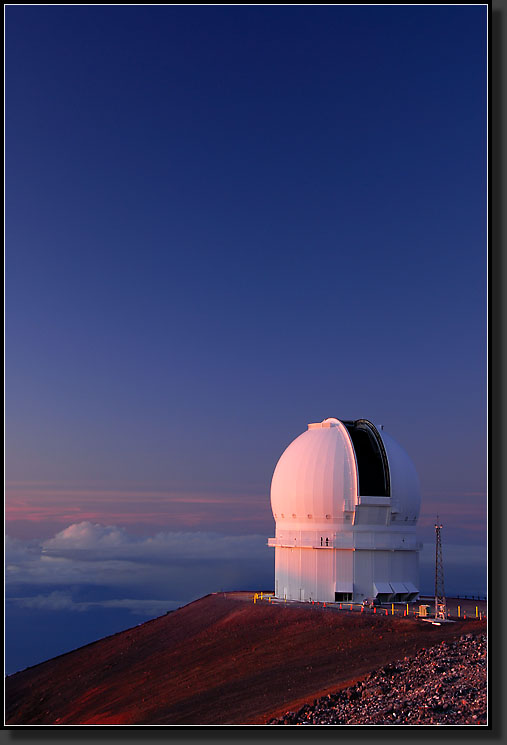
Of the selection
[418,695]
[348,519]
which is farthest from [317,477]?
[418,695]

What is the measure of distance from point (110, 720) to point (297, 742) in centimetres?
933

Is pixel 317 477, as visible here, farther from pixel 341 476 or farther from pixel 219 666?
pixel 219 666

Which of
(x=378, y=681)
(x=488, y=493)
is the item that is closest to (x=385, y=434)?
(x=378, y=681)

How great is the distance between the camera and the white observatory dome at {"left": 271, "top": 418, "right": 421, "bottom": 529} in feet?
92.9

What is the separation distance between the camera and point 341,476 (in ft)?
93.1

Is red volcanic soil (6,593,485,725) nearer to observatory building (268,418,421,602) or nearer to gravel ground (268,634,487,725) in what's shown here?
gravel ground (268,634,487,725)

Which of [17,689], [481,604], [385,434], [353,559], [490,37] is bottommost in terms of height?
[17,689]

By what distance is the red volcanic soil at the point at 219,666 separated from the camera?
65.3 ft

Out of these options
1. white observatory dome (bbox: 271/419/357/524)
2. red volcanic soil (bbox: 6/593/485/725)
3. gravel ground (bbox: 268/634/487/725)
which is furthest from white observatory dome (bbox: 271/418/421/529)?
gravel ground (bbox: 268/634/487/725)

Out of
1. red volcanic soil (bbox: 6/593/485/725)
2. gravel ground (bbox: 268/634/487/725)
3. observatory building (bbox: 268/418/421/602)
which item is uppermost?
observatory building (bbox: 268/418/421/602)

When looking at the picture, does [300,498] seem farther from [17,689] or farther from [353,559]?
[17,689]

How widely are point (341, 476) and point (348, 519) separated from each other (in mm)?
1564

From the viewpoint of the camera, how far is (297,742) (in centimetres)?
1311

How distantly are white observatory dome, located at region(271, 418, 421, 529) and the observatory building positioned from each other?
4 centimetres
